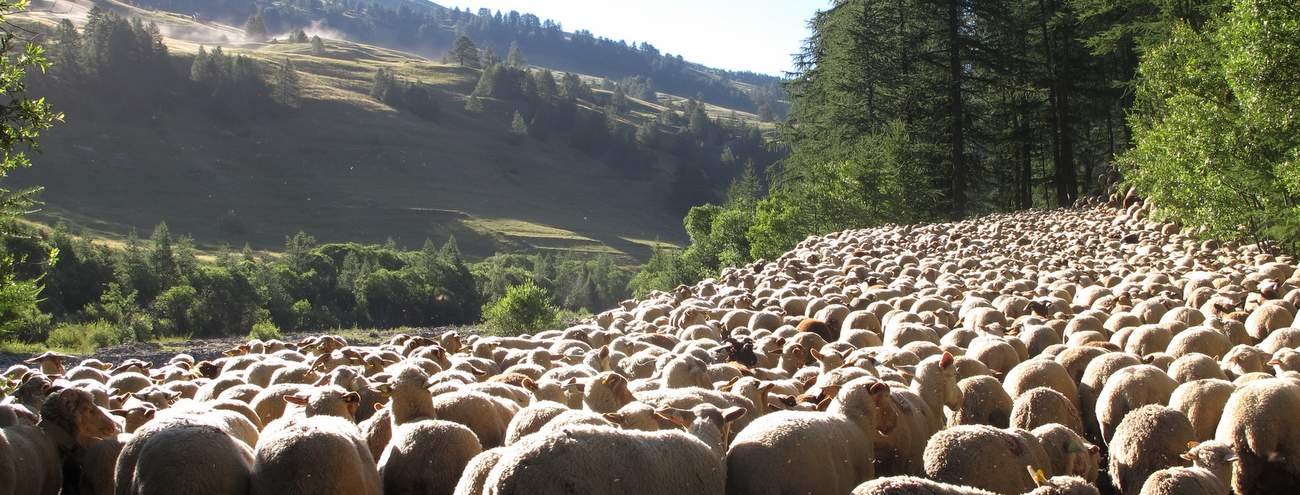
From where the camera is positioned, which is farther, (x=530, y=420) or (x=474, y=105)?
(x=474, y=105)

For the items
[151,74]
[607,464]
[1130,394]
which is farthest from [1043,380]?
[151,74]

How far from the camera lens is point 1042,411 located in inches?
319

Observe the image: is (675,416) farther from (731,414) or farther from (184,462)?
(184,462)

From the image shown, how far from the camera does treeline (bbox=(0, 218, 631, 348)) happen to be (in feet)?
177

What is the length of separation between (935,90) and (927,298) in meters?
34.6

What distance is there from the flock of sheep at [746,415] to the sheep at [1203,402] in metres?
0.02

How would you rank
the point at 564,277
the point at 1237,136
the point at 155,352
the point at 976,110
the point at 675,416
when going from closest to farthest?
the point at 675,416
the point at 1237,136
the point at 155,352
the point at 976,110
the point at 564,277

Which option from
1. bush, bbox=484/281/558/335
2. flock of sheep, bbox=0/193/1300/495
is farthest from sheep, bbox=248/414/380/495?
bush, bbox=484/281/558/335

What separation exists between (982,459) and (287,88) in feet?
528

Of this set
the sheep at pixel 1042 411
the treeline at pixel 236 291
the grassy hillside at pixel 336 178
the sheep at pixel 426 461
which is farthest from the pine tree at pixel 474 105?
the sheep at pixel 426 461

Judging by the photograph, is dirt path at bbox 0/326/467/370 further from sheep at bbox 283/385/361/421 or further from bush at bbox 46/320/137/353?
sheep at bbox 283/385/361/421

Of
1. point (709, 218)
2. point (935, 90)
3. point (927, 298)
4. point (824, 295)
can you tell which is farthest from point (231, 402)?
point (709, 218)

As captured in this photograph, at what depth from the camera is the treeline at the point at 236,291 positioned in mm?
54031

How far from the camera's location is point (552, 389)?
31.8 feet
